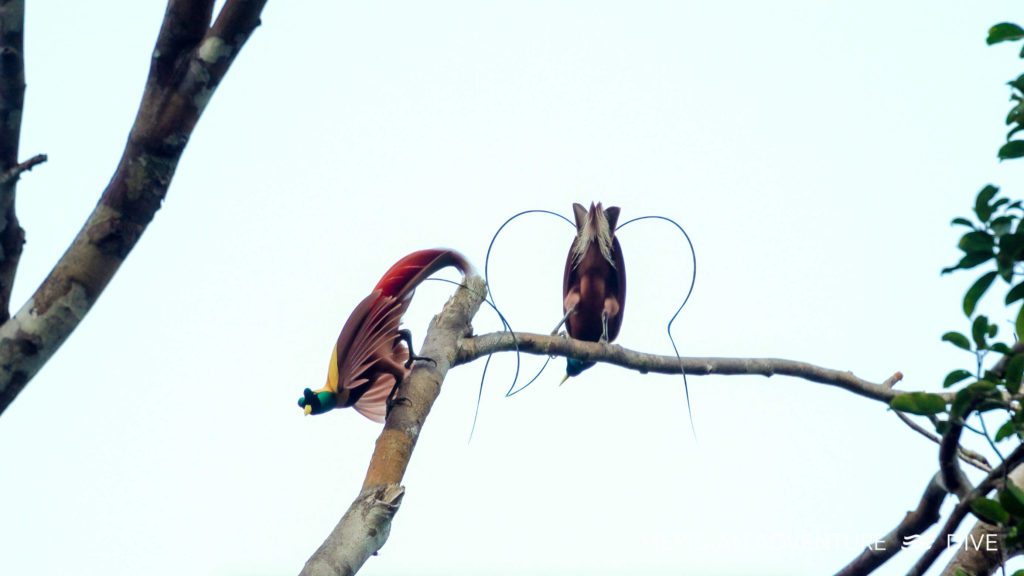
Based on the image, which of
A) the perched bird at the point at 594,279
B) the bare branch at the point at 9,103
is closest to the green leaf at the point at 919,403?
the bare branch at the point at 9,103

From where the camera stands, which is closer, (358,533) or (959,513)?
(959,513)

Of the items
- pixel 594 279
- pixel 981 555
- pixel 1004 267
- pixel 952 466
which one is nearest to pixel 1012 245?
pixel 1004 267

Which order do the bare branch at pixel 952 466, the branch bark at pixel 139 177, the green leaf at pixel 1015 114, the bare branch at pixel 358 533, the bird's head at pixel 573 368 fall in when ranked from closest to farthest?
the branch bark at pixel 139 177
the bare branch at pixel 952 466
the green leaf at pixel 1015 114
the bare branch at pixel 358 533
the bird's head at pixel 573 368

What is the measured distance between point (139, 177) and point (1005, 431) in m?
1.75

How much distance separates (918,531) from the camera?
2.04 meters

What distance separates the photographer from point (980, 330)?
196 cm

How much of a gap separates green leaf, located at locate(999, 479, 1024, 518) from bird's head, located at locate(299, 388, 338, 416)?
96.7 inches

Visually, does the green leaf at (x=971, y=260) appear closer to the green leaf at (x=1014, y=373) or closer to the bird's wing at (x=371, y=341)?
the green leaf at (x=1014, y=373)

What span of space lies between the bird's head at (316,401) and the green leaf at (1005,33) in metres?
2.52

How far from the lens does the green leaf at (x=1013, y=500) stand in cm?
178

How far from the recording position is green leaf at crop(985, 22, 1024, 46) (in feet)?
6.75

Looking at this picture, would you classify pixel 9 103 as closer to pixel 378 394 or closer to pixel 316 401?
pixel 316 401

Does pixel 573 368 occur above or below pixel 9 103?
above

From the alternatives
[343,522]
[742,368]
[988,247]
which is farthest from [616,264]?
[988,247]
